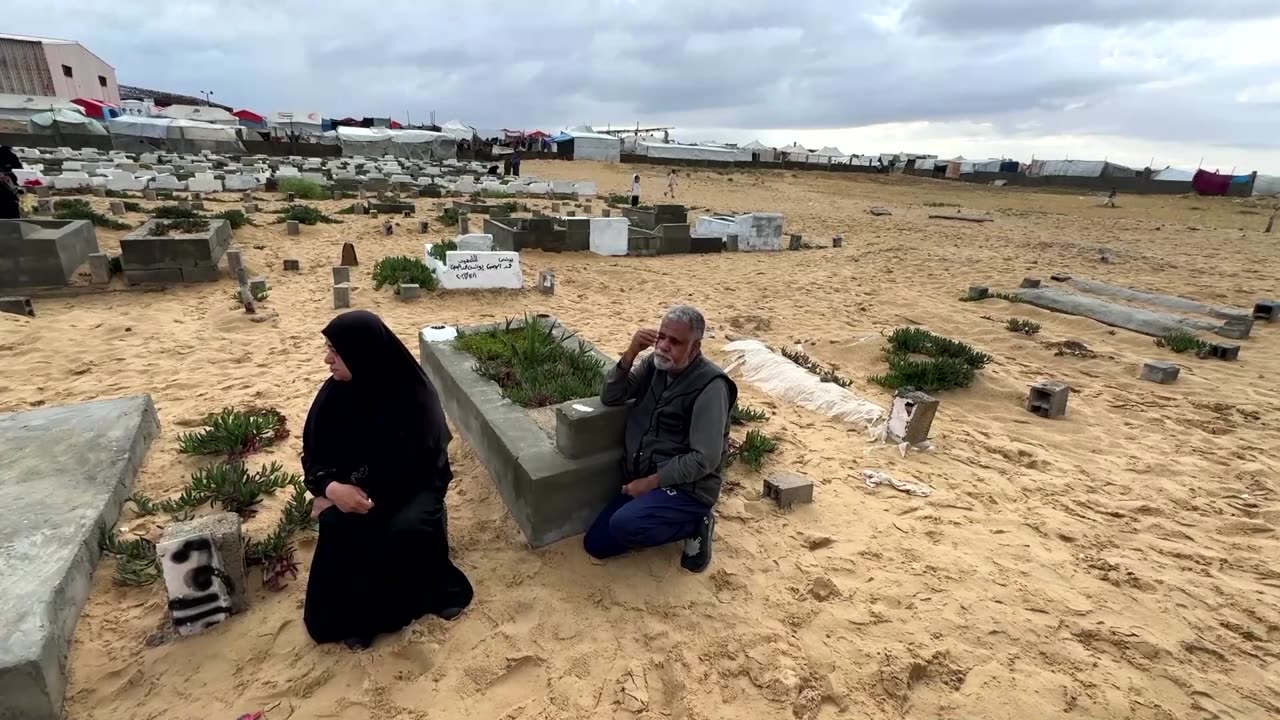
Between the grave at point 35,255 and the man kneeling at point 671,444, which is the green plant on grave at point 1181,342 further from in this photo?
the grave at point 35,255

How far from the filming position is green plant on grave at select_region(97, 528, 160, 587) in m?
2.78

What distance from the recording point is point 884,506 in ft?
12.2

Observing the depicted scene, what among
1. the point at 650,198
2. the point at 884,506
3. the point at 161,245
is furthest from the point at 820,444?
the point at 650,198

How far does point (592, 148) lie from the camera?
46156 millimetres

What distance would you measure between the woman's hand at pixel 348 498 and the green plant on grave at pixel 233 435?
1932 mm

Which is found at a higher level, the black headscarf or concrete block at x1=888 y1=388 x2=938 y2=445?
the black headscarf

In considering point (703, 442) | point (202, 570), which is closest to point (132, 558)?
point (202, 570)

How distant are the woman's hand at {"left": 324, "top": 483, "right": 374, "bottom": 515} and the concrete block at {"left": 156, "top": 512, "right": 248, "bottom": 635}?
1.74 feet

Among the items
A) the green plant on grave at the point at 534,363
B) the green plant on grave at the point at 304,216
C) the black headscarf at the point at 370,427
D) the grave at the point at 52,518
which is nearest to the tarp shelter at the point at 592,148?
the green plant on grave at the point at 304,216

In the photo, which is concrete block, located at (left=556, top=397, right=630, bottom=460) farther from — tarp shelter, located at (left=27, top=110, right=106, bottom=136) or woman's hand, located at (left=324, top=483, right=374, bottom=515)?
tarp shelter, located at (left=27, top=110, right=106, bottom=136)

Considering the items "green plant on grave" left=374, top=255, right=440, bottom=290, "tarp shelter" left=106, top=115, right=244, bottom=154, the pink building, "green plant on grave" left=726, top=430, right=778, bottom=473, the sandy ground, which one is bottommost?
the sandy ground

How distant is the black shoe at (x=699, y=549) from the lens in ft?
9.96

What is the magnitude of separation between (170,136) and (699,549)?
117 ft

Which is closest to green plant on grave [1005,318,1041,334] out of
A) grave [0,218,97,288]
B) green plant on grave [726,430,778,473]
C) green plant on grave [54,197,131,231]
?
green plant on grave [726,430,778,473]
